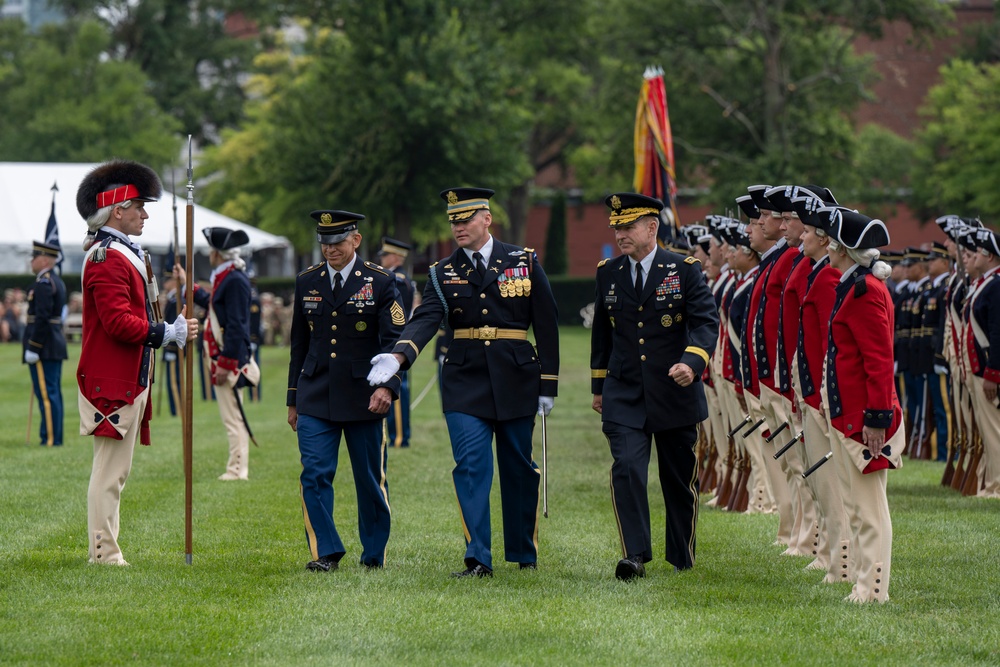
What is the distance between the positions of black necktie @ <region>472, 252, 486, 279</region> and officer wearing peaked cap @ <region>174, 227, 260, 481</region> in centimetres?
491

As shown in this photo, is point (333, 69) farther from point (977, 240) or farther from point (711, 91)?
point (977, 240)

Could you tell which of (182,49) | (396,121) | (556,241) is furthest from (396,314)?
(182,49)

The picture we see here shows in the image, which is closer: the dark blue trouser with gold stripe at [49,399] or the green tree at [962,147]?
the dark blue trouser with gold stripe at [49,399]

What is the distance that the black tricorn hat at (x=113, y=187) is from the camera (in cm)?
953

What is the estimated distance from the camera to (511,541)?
9516mm

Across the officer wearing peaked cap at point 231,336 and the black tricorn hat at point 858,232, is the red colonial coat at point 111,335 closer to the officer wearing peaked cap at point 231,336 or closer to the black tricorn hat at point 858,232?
the black tricorn hat at point 858,232

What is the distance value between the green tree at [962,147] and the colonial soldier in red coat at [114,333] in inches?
1688

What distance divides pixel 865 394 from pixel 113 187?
15.2ft

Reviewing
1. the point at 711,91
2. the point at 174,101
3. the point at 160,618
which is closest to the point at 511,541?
the point at 160,618

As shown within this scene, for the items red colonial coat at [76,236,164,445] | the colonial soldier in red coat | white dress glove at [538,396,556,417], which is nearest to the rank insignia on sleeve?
white dress glove at [538,396,556,417]

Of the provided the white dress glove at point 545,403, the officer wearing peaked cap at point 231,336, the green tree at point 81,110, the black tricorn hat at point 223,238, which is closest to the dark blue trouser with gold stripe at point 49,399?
the officer wearing peaked cap at point 231,336

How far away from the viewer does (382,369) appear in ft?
29.1

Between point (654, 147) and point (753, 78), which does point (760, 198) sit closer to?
point (654, 147)

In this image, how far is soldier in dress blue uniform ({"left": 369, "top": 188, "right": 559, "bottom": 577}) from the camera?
30.2 ft
